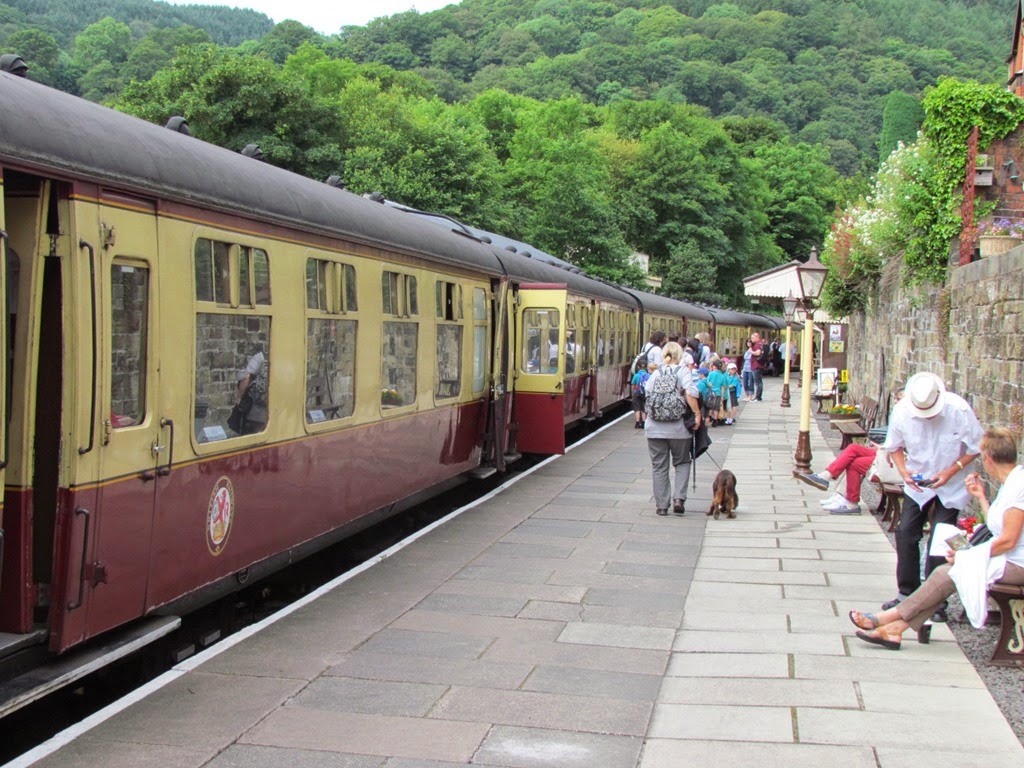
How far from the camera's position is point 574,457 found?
17328mm

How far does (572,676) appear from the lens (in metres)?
6.12

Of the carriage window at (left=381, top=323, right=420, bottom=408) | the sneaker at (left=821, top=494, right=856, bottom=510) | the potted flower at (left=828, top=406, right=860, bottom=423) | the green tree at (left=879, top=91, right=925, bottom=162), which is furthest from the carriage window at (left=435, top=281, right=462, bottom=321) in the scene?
the green tree at (left=879, top=91, right=925, bottom=162)

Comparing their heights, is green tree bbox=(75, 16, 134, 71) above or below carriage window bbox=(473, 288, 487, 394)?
above

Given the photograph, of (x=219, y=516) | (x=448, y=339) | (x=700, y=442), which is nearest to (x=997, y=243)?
(x=700, y=442)

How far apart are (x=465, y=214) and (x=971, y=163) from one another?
1219 inches

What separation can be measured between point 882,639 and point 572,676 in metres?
1.90

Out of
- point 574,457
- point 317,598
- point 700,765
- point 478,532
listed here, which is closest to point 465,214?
point 574,457

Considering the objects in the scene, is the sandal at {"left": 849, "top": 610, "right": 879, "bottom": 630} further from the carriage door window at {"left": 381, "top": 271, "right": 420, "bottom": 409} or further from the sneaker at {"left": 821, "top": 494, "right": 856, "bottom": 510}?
Result: the sneaker at {"left": 821, "top": 494, "right": 856, "bottom": 510}

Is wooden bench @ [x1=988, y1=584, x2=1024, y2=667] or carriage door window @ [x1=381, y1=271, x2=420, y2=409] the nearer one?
wooden bench @ [x1=988, y1=584, x2=1024, y2=667]

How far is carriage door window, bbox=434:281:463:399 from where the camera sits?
11062 millimetres

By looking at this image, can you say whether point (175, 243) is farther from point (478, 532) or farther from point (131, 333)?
point (478, 532)

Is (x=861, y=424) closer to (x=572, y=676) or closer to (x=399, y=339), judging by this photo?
(x=399, y=339)

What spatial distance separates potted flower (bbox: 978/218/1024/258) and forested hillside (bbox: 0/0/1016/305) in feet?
12.9

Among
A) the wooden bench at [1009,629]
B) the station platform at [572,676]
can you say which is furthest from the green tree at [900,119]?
the wooden bench at [1009,629]
